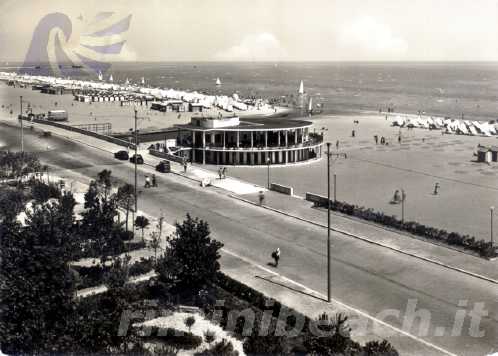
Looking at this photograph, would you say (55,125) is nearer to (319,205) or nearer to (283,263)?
(319,205)

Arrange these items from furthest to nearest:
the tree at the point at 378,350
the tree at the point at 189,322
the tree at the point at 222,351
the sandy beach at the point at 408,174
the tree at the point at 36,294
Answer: the sandy beach at the point at 408,174 < the tree at the point at 189,322 < the tree at the point at 222,351 < the tree at the point at 378,350 < the tree at the point at 36,294

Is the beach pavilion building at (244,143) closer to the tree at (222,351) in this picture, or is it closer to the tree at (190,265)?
the tree at (190,265)

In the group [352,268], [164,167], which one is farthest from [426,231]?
[164,167]

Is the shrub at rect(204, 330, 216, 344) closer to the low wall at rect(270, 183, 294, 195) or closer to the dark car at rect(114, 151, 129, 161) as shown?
the low wall at rect(270, 183, 294, 195)

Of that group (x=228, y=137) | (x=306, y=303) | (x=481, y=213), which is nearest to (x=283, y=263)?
(x=306, y=303)

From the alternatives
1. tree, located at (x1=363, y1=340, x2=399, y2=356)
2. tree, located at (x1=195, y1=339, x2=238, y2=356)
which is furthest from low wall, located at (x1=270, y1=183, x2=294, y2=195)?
tree, located at (x1=363, y1=340, x2=399, y2=356)

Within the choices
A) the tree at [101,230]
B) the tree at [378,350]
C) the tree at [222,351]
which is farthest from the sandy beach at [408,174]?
the tree at [222,351]

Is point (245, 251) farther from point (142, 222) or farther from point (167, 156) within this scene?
point (167, 156)
